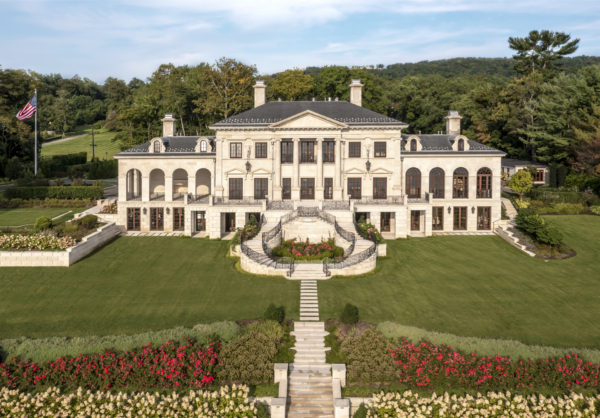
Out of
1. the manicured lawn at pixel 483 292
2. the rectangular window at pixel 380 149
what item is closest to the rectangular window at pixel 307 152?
the rectangular window at pixel 380 149

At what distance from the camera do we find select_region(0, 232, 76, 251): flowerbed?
40181mm

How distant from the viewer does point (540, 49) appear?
93.7 metres

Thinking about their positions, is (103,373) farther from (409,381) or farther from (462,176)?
(462,176)

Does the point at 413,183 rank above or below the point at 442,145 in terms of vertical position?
below

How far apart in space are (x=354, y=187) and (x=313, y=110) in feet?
34.9

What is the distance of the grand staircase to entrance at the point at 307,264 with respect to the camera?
37531 millimetres

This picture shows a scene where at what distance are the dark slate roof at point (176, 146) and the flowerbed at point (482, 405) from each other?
127 feet

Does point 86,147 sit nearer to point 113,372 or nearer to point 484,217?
point 484,217

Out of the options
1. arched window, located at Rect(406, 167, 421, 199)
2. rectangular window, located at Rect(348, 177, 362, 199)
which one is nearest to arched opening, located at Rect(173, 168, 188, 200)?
rectangular window, located at Rect(348, 177, 362, 199)

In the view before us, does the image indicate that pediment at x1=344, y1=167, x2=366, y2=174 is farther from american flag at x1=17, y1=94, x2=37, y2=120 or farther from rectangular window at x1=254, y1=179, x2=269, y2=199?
american flag at x1=17, y1=94, x2=37, y2=120

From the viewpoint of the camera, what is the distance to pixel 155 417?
20.2m

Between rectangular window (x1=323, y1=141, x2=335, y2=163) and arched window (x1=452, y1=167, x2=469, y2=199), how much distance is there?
47.9ft

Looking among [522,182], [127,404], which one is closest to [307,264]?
[127,404]

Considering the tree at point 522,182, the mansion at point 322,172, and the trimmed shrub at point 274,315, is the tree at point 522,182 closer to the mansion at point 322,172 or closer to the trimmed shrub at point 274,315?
the mansion at point 322,172
